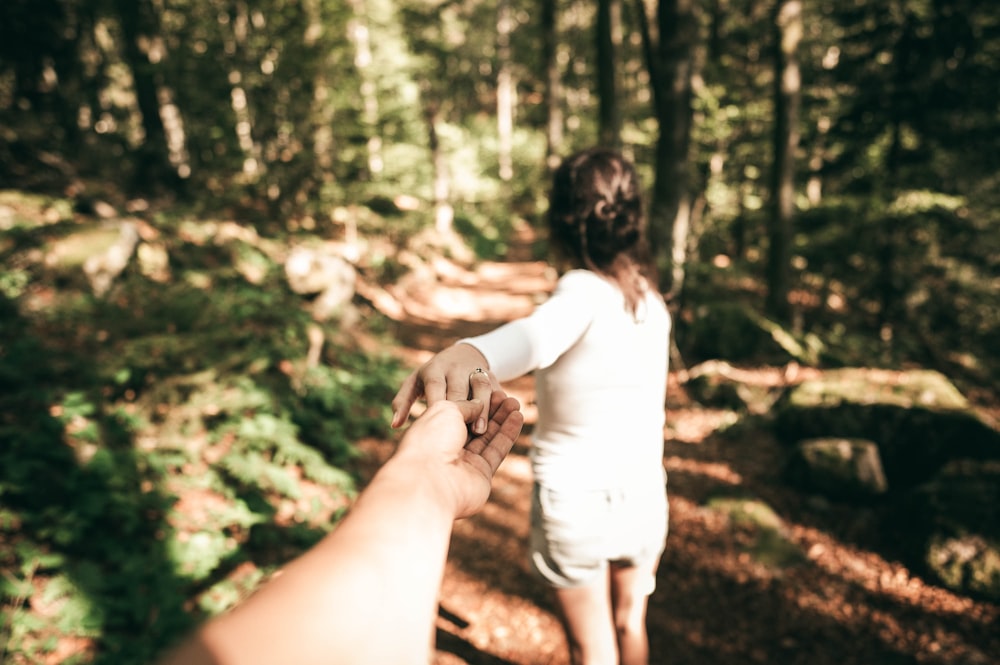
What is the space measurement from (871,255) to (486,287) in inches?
370

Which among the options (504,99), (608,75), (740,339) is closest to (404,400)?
(740,339)

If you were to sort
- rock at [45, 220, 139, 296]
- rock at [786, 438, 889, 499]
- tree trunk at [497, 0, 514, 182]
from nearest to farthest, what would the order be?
rock at [786, 438, 889, 499]
rock at [45, 220, 139, 296]
tree trunk at [497, 0, 514, 182]

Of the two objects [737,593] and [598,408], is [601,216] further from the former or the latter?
[737,593]

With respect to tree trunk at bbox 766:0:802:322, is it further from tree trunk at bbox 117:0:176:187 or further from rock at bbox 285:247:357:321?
tree trunk at bbox 117:0:176:187

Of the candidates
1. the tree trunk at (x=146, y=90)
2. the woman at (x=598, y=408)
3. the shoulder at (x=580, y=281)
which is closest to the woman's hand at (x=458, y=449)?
the woman at (x=598, y=408)

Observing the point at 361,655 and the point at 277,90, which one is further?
the point at 277,90

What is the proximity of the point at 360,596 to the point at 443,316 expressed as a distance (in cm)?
1172

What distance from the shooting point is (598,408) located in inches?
77.6

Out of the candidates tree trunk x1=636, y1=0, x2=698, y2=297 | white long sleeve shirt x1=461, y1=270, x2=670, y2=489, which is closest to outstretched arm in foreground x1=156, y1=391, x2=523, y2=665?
white long sleeve shirt x1=461, y1=270, x2=670, y2=489

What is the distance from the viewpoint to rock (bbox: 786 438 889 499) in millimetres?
5000

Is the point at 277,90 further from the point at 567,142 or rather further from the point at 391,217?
the point at 567,142

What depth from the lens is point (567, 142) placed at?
84.5 feet

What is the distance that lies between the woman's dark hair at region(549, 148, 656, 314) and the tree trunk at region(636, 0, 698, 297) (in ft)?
18.0

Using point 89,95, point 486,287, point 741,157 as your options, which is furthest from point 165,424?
point 89,95
